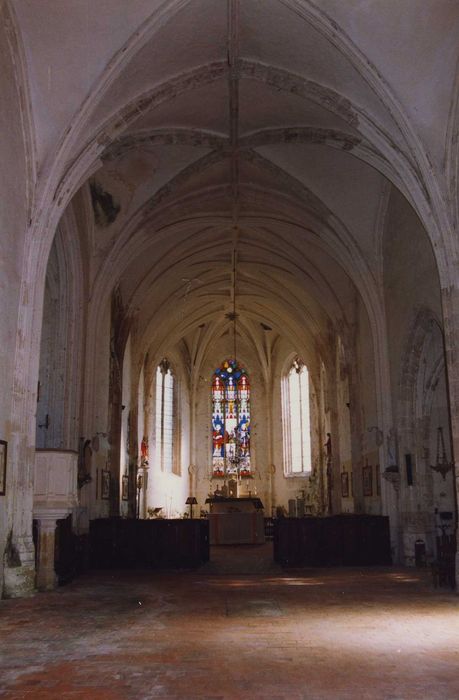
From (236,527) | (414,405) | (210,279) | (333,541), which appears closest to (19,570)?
(333,541)

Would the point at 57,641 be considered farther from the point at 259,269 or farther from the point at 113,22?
the point at 259,269

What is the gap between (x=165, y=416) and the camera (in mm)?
29922

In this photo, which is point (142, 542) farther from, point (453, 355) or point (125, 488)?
point (453, 355)

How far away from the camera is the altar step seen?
1414cm

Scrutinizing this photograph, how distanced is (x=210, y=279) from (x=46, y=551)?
14.6m

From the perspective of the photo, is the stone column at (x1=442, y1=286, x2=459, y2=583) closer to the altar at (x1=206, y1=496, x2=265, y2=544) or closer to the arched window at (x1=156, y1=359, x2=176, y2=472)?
the altar at (x1=206, y1=496, x2=265, y2=544)

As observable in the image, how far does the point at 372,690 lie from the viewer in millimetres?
4879

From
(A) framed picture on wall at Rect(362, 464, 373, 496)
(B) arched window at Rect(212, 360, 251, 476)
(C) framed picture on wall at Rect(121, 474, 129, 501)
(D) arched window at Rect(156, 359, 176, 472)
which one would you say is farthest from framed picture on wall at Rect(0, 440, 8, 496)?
(B) arched window at Rect(212, 360, 251, 476)

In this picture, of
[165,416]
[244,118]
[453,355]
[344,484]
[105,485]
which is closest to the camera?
[453,355]

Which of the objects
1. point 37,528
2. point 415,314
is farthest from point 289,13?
point 37,528

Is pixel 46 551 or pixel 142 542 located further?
pixel 142 542

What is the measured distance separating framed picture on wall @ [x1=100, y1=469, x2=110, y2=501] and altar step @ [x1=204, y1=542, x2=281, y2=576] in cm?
306

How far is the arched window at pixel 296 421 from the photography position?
2911 cm

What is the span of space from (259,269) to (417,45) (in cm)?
1306
